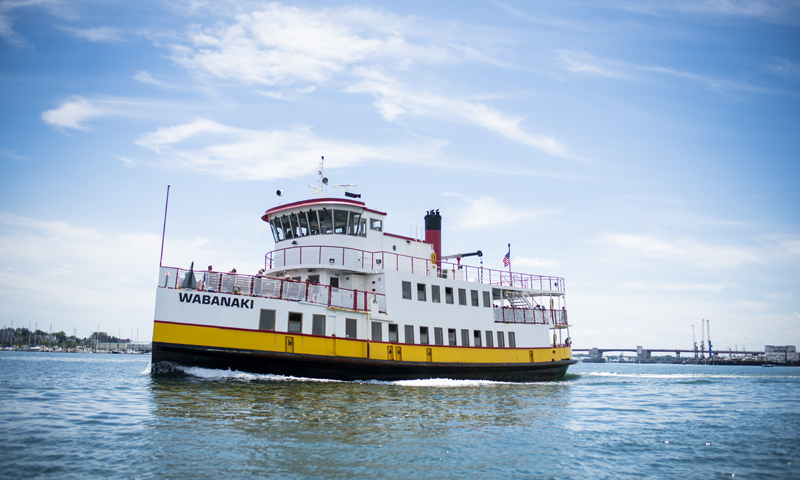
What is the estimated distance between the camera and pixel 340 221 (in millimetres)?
22969

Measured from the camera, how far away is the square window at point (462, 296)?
24.8 meters

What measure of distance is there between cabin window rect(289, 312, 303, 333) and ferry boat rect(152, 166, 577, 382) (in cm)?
4

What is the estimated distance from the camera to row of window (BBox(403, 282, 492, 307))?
2295 centimetres

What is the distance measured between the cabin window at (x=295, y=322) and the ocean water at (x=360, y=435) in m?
2.70

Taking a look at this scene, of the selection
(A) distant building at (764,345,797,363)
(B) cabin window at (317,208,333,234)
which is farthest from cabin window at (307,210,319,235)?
(A) distant building at (764,345,797,363)

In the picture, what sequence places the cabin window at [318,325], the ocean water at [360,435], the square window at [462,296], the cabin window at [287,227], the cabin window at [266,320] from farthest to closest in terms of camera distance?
the square window at [462,296], the cabin window at [287,227], the cabin window at [318,325], the cabin window at [266,320], the ocean water at [360,435]

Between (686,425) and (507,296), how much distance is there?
1585cm

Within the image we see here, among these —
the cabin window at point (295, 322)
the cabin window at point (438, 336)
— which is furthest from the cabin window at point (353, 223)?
the cabin window at point (438, 336)

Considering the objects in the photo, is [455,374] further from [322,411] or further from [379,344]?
[322,411]

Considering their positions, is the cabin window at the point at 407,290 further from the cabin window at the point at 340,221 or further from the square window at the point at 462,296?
the cabin window at the point at 340,221

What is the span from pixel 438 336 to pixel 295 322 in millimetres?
7073

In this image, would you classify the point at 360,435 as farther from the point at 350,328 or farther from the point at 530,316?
the point at 530,316

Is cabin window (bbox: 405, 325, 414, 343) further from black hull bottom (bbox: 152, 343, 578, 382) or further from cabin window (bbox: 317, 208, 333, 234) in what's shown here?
cabin window (bbox: 317, 208, 333, 234)

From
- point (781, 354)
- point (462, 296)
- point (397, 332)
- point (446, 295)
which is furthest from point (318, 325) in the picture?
point (781, 354)
